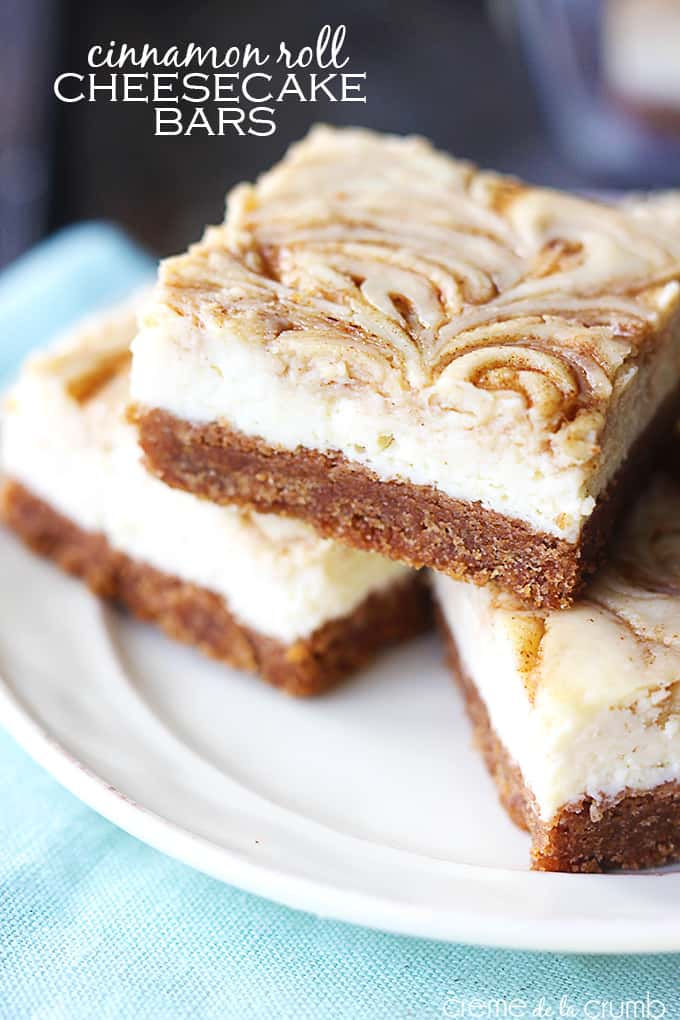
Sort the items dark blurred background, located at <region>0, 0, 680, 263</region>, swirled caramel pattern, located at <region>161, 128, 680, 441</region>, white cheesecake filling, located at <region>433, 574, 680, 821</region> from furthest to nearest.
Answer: dark blurred background, located at <region>0, 0, 680, 263</region>
swirled caramel pattern, located at <region>161, 128, 680, 441</region>
white cheesecake filling, located at <region>433, 574, 680, 821</region>

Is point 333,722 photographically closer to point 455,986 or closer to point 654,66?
point 455,986

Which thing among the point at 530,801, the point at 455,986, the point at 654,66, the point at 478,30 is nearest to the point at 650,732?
the point at 530,801

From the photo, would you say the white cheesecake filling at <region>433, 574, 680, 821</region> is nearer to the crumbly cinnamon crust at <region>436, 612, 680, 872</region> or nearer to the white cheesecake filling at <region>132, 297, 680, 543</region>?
the crumbly cinnamon crust at <region>436, 612, 680, 872</region>

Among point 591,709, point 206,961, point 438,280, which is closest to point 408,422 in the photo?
point 438,280

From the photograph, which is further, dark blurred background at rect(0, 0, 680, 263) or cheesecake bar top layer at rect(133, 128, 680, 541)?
dark blurred background at rect(0, 0, 680, 263)

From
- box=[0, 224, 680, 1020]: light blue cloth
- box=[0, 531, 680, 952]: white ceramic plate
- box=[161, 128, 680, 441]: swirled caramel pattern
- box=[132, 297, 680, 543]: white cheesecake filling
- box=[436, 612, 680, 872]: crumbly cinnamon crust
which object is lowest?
box=[0, 224, 680, 1020]: light blue cloth

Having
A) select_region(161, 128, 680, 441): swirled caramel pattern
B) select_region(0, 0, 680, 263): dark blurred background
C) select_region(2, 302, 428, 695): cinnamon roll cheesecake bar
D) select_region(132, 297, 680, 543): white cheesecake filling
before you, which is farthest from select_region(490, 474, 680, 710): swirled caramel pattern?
select_region(0, 0, 680, 263): dark blurred background

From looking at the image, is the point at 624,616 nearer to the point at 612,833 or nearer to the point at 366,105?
the point at 612,833

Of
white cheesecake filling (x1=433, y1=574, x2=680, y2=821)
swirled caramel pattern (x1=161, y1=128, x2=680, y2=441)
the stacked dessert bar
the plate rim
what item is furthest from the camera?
swirled caramel pattern (x1=161, y1=128, x2=680, y2=441)

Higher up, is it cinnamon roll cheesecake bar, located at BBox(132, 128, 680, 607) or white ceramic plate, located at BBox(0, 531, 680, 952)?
cinnamon roll cheesecake bar, located at BBox(132, 128, 680, 607)
